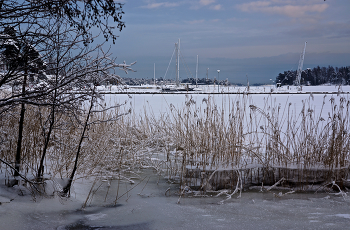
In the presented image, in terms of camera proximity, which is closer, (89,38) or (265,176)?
(89,38)

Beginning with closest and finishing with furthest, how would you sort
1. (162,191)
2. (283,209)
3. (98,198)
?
(283,209) < (98,198) < (162,191)

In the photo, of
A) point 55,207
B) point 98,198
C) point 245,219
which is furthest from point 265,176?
point 55,207

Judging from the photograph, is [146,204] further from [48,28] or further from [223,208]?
[48,28]

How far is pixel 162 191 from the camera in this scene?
13.6 ft

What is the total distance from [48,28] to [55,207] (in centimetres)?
185

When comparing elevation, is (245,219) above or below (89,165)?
below

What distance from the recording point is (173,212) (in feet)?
11.1

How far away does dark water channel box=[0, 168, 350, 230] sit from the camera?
3.03m

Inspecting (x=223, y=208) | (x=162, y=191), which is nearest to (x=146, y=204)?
(x=162, y=191)

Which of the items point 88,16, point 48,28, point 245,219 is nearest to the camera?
point 88,16

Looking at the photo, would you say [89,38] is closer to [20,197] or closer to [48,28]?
[48,28]

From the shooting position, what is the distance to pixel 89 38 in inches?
118

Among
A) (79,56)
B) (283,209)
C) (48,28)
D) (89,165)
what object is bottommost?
(283,209)

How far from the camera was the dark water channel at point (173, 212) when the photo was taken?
3025 millimetres
